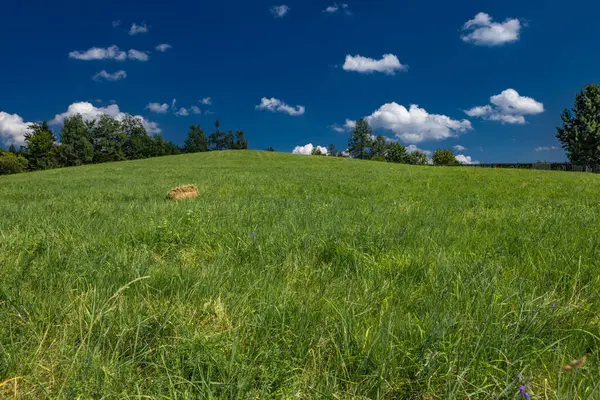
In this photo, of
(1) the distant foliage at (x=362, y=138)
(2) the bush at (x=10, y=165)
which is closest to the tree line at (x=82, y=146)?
(2) the bush at (x=10, y=165)

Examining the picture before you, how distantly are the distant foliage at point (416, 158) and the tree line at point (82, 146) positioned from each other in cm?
9996

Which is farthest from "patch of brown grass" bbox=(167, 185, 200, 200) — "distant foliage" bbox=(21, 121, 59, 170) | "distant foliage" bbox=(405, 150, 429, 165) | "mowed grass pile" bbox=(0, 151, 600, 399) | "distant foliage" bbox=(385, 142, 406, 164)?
"distant foliage" bbox=(405, 150, 429, 165)

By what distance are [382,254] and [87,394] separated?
8.00 feet

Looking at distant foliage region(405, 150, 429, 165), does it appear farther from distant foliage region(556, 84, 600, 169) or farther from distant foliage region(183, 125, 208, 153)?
distant foliage region(183, 125, 208, 153)

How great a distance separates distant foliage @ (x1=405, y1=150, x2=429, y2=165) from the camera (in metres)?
125

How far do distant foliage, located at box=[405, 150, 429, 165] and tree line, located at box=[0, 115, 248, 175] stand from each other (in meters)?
100.0

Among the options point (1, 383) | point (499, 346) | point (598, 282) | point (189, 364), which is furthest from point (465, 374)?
point (1, 383)

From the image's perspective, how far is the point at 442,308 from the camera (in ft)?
6.07

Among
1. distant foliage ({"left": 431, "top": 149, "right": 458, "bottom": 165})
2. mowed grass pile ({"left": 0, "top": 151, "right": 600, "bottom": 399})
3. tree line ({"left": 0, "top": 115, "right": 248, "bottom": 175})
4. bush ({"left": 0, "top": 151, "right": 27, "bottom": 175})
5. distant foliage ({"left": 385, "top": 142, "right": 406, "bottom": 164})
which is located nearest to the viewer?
mowed grass pile ({"left": 0, "top": 151, "right": 600, "bottom": 399})

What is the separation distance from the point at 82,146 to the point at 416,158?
400 feet

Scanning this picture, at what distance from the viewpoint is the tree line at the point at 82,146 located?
254 feet

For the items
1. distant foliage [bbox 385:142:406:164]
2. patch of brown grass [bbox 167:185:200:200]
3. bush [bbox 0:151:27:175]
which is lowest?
patch of brown grass [bbox 167:185:200:200]

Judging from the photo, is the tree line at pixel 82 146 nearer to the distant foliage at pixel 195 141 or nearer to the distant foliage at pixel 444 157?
the distant foliage at pixel 195 141

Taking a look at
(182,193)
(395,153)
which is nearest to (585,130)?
(395,153)
